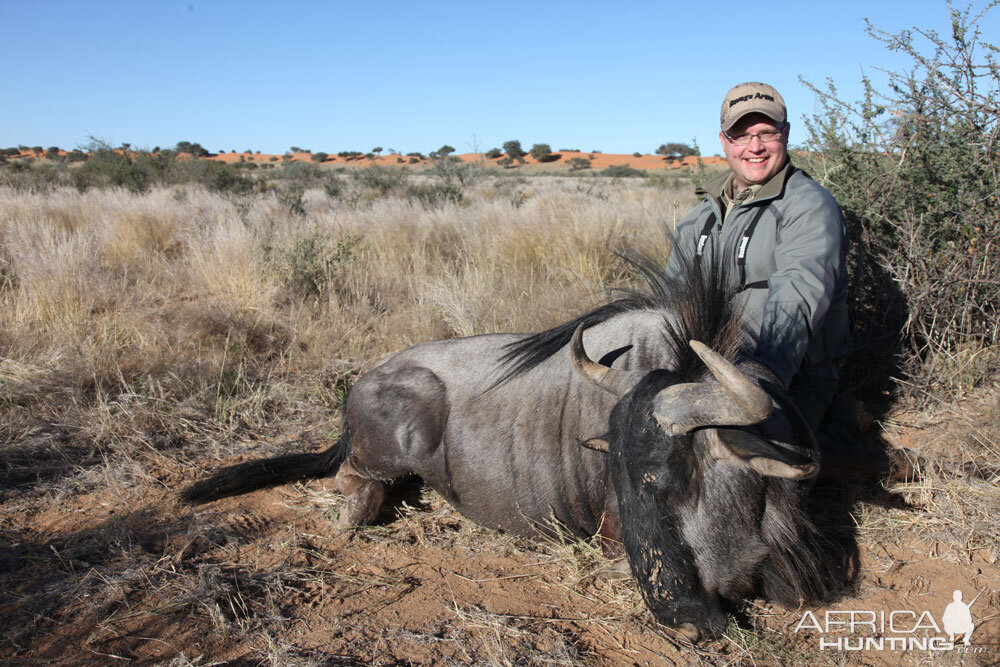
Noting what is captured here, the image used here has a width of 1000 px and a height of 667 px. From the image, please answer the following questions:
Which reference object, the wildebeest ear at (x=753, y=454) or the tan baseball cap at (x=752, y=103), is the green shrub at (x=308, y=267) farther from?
the wildebeest ear at (x=753, y=454)

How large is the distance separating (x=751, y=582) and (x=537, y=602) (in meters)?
0.87

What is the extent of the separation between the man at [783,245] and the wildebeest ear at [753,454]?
87 cm

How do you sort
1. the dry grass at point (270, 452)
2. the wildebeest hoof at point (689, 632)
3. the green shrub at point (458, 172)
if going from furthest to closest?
the green shrub at point (458, 172) < the dry grass at point (270, 452) < the wildebeest hoof at point (689, 632)

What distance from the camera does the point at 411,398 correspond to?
Result: 10.7 ft

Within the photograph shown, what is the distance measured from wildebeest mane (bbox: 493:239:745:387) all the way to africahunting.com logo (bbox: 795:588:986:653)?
3.40ft

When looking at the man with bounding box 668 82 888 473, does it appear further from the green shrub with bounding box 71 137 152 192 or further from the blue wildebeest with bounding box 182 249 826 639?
the green shrub with bounding box 71 137 152 192

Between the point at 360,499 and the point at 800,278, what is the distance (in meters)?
2.34

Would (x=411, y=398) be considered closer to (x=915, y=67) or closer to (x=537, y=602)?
(x=537, y=602)

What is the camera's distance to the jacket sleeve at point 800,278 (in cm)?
264

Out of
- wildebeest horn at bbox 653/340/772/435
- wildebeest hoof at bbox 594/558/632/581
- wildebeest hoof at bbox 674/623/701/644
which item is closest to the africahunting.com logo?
wildebeest hoof at bbox 674/623/701/644

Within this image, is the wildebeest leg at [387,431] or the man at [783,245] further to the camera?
the wildebeest leg at [387,431]

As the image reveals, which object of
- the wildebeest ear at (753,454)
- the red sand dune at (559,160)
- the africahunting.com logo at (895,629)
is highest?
the red sand dune at (559,160)

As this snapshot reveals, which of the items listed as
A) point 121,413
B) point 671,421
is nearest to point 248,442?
point 121,413

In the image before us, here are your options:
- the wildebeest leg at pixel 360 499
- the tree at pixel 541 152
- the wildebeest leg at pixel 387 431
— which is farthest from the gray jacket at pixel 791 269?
the tree at pixel 541 152
